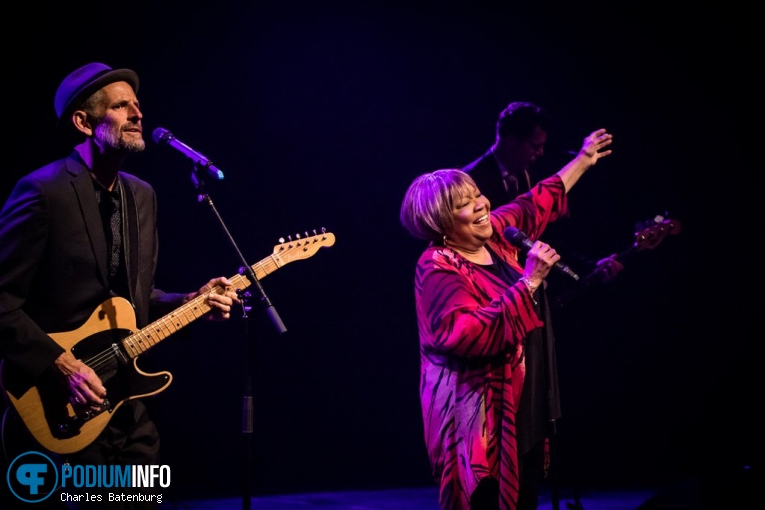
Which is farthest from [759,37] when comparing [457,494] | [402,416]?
[457,494]

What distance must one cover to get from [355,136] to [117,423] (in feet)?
9.94

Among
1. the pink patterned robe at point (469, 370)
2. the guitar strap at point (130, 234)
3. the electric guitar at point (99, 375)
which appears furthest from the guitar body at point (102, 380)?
the pink patterned robe at point (469, 370)

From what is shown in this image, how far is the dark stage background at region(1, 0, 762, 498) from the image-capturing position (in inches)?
202

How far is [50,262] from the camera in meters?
2.93

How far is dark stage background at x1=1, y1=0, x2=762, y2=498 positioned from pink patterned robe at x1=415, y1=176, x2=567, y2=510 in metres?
2.32

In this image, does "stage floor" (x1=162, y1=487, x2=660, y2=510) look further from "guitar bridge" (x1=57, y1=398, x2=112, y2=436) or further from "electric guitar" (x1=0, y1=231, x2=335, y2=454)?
"guitar bridge" (x1=57, y1=398, x2=112, y2=436)

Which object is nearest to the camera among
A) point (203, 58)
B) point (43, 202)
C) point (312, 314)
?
point (43, 202)

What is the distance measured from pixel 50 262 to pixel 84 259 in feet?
0.40

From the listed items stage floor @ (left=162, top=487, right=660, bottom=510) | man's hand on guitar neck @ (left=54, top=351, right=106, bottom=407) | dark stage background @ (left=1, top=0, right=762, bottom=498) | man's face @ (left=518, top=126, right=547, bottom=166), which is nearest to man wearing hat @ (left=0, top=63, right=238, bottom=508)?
man's hand on guitar neck @ (left=54, top=351, right=106, bottom=407)

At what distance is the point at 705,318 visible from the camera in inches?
229

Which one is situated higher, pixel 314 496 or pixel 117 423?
pixel 117 423

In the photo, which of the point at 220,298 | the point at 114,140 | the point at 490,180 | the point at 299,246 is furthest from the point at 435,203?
the point at 490,180

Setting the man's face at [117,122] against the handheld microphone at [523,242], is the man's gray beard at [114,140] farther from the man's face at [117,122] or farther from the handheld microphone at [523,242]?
the handheld microphone at [523,242]

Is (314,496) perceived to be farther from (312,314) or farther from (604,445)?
(604,445)
